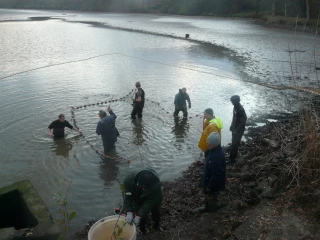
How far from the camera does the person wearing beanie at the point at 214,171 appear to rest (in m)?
6.29

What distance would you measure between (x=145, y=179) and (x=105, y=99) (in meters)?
10.9

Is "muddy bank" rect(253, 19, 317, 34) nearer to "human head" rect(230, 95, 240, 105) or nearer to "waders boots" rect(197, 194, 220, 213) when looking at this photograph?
"human head" rect(230, 95, 240, 105)

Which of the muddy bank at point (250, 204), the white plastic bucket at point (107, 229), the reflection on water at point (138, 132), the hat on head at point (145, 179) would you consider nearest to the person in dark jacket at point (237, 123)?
the muddy bank at point (250, 204)

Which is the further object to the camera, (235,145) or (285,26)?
(285,26)

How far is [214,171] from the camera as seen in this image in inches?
253

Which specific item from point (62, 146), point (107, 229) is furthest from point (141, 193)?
point (62, 146)

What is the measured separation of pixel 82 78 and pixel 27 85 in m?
3.40

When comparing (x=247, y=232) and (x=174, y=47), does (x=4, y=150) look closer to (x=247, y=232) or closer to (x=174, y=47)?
(x=247, y=232)

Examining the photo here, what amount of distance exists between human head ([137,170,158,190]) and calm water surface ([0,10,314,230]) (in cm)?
268

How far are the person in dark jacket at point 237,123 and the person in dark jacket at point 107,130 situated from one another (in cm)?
360

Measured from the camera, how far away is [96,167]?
362 inches

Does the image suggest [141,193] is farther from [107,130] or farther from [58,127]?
[58,127]

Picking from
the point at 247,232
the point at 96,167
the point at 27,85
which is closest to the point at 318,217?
the point at 247,232

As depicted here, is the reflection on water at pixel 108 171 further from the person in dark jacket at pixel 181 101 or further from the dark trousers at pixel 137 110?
the person in dark jacket at pixel 181 101
